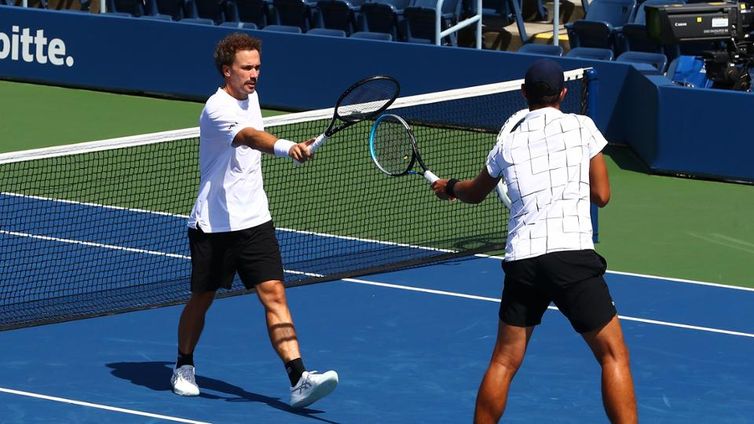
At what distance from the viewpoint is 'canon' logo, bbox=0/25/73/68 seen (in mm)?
20219

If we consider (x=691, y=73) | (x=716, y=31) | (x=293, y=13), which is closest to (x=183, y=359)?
(x=716, y=31)

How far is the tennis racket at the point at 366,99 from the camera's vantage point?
31.3 feet

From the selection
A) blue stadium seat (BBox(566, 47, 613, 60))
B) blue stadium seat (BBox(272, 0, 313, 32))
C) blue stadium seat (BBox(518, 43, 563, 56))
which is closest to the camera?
blue stadium seat (BBox(566, 47, 613, 60))

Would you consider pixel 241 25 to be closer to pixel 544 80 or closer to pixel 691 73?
pixel 691 73

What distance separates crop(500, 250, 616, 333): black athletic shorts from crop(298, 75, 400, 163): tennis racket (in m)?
2.01

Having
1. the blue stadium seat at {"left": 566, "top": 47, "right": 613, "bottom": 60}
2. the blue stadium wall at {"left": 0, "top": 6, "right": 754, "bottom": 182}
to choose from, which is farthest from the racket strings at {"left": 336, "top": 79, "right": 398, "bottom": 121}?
the blue stadium seat at {"left": 566, "top": 47, "right": 613, "bottom": 60}

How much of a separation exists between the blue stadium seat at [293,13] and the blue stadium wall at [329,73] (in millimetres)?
A: 1704

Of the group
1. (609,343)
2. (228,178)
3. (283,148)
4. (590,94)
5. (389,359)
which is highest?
(283,148)

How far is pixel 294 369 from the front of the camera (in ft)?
29.7

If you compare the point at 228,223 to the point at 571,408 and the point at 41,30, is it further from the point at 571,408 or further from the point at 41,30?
the point at 41,30

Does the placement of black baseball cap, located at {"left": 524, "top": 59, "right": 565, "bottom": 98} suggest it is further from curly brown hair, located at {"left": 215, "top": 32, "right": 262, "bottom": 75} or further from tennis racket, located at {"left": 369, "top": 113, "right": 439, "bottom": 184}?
tennis racket, located at {"left": 369, "top": 113, "right": 439, "bottom": 184}

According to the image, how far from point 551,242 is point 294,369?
1.95m

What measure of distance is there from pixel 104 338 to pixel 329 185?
499cm

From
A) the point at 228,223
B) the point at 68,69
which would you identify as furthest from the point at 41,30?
the point at 228,223
